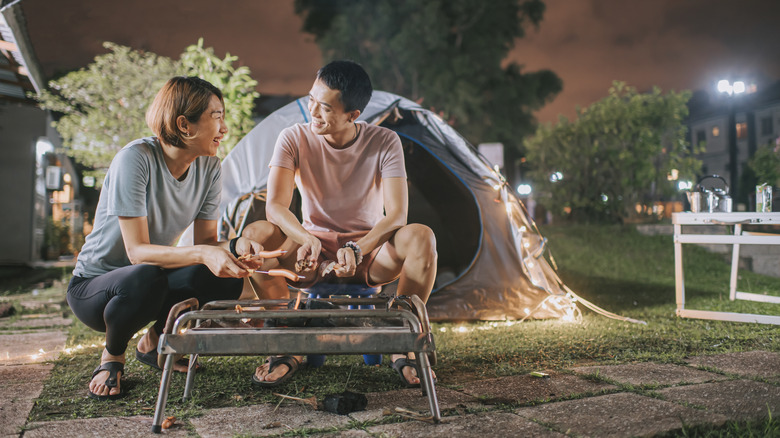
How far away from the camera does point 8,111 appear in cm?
1028

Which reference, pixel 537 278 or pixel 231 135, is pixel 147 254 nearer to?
pixel 537 278

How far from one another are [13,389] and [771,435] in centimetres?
238

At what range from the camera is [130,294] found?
1.87m

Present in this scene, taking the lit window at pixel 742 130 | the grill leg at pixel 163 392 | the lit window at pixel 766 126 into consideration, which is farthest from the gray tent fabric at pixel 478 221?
the lit window at pixel 742 130

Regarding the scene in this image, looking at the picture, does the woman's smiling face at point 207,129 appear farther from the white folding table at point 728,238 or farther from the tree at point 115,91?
the tree at point 115,91

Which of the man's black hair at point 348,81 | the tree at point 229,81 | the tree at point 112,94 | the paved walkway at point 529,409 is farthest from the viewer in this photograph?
the tree at point 112,94

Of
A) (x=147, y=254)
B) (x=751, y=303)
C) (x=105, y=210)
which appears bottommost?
(x=751, y=303)

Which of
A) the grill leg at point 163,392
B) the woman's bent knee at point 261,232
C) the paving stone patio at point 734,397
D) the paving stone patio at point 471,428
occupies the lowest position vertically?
the paving stone patio at point 734,397

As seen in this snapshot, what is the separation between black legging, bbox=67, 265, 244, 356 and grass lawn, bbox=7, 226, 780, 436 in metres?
0.23

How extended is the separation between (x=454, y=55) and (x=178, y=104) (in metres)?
18.9

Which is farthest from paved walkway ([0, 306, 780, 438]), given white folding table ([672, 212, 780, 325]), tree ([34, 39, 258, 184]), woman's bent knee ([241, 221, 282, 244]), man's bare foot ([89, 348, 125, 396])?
tree ([34, 39, 258, 184])

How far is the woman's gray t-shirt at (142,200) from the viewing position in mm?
1935

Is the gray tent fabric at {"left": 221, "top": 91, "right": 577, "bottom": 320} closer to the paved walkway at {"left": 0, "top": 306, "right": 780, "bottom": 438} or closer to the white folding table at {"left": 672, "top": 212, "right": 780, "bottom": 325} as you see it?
the white folding table at {"left": 672, "top": 212, "right": 780, "bottom": 325}

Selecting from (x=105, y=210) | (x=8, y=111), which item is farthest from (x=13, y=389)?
(x=8, y=111)
